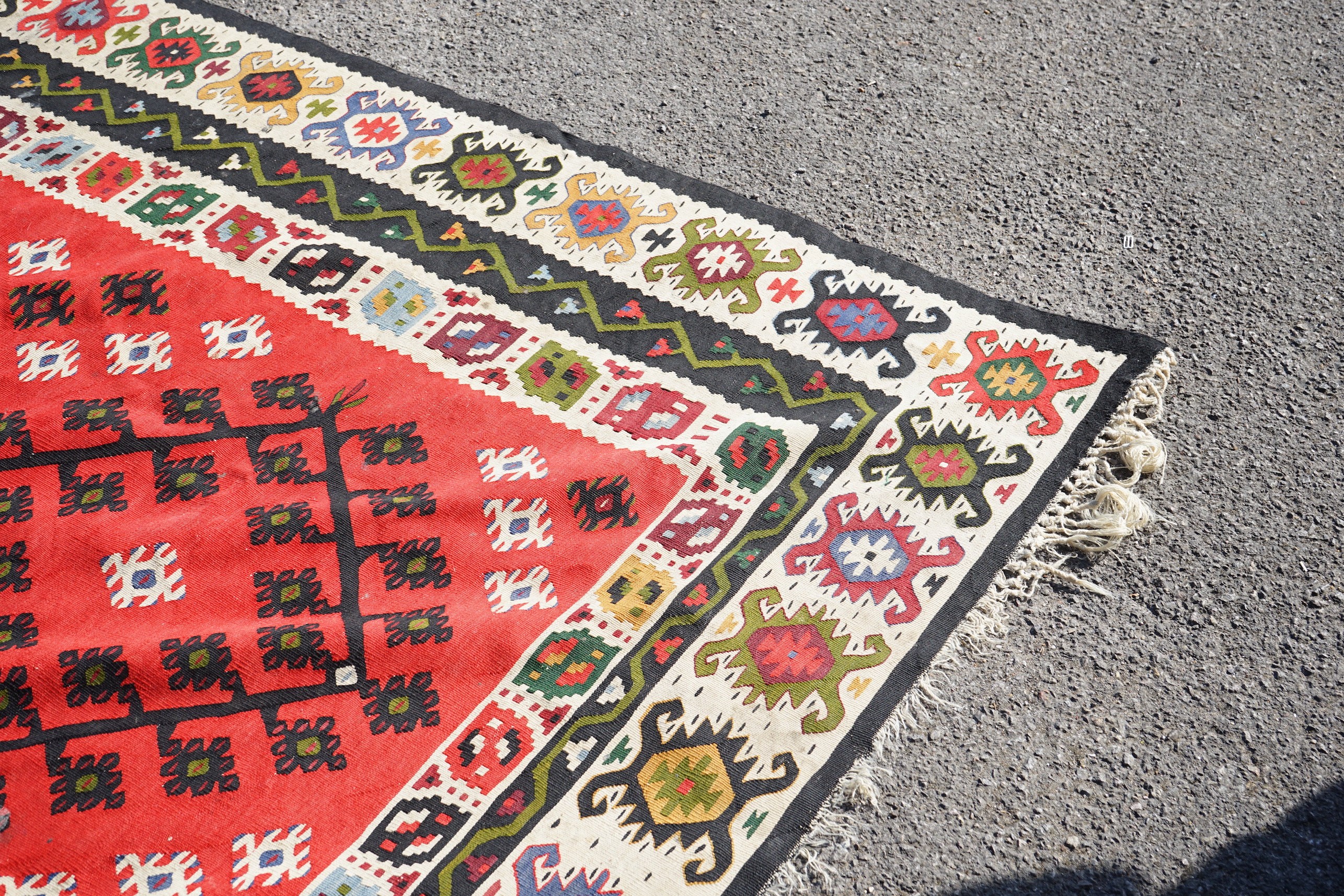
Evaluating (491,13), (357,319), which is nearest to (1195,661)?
(357,319)

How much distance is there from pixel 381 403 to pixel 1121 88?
7.53 feet

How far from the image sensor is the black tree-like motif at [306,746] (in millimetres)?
2033

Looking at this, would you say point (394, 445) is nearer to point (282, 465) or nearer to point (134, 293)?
point (282, 465)

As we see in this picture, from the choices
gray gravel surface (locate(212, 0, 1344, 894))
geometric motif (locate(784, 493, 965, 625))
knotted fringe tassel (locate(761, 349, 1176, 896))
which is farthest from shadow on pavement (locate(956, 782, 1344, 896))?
geometric motif (locate(784, 493, 965, 625))

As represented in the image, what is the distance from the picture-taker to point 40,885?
191 cm

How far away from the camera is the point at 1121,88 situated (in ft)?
10.6

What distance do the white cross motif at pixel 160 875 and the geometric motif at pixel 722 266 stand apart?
62.9 inches

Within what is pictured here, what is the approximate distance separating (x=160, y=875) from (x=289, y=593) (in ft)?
1.82

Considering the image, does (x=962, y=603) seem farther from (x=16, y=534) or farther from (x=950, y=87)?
(x=16, y=534)

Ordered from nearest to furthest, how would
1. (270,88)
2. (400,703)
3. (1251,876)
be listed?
(1251,876) → (400,703) → (270,88)

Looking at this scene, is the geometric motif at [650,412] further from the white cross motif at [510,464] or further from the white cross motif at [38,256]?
the white cross motif at [38,256]

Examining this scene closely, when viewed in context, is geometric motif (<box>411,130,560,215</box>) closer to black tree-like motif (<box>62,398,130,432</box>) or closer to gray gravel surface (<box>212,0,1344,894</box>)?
gray gravel surface (<box>212,0,1344,894</box>)

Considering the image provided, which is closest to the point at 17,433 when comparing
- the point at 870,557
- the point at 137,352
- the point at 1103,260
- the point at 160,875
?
the point at 137,352

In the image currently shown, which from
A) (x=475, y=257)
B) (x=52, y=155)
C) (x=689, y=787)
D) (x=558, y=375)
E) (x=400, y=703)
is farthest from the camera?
(x=52, y=155)
